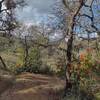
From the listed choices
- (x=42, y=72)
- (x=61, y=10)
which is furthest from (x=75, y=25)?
(x=42, y=72)

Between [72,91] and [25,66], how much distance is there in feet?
24.4

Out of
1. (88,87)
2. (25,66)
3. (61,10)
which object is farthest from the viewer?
(25,66)

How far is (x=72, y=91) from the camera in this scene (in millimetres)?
15320

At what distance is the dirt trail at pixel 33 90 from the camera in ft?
50.4

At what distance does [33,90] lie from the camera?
52.8 ft

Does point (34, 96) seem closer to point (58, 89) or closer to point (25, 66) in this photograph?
point (58, 89)

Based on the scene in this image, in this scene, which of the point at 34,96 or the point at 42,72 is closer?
the point at 34,96

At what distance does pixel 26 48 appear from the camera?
23.6 m

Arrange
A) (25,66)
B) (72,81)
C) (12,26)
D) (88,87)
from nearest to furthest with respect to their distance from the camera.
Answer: (88,87), (72,81), (25,66), (12,26)

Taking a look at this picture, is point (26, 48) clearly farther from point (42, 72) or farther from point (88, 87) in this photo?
point (88, 87)

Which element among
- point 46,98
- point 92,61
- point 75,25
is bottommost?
point 46,98

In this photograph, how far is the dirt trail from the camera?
50.4 ft

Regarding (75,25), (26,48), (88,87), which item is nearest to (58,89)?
(88,87)

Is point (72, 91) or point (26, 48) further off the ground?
point (26, 48)
